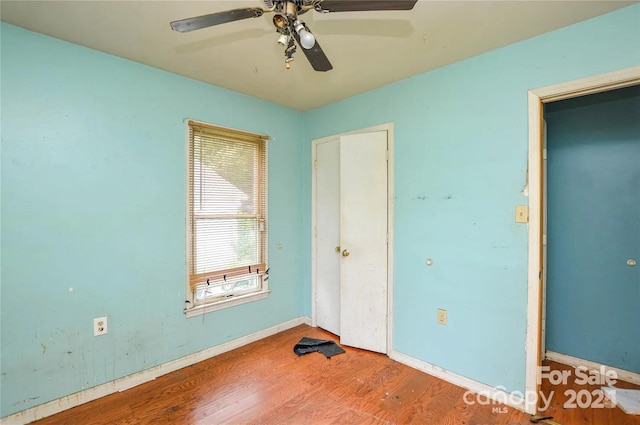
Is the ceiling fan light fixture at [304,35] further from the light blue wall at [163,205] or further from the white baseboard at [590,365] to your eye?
the white baseboard at [590,365]

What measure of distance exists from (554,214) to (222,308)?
316cm

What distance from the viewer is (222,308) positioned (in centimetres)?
266

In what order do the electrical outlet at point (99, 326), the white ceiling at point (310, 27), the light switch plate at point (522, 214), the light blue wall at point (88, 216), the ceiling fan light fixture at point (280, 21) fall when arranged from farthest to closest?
1. the electrical outlet at point (99, 326)
2. the light switch plate at point (522, 214)
3. the light blue wall at point (88, 216)
4. the white ceiling at point (310, 27)
5. the ceiling fan light fixture at point (280, 21)

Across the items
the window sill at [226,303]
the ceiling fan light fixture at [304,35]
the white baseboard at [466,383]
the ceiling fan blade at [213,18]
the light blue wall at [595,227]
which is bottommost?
the white baseboard at [466,383]

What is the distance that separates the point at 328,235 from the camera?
313cm

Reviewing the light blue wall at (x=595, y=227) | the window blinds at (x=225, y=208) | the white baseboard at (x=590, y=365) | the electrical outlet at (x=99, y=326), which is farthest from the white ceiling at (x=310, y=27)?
the white baseboard at (x=590, y=365)

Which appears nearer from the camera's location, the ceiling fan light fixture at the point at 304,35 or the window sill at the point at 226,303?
the ceiling fan light fixture at the point at 304,35

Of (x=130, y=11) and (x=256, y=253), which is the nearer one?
(x=130, y=11)

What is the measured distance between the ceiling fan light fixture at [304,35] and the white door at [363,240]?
1.51 metres

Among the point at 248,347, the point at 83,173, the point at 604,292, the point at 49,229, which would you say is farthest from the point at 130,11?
the point at 604,292

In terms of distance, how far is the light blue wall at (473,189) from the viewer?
178 centimetres

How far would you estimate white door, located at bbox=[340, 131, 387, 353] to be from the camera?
103 inches

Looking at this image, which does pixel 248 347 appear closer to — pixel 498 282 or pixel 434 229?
pixel 434 229

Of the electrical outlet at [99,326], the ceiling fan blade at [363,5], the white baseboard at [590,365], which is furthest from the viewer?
the white baseboard at [590,365]
